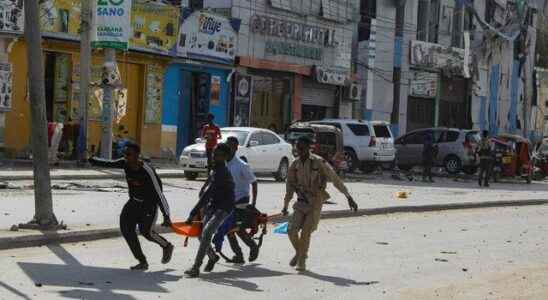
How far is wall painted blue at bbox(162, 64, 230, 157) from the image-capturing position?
3366cm

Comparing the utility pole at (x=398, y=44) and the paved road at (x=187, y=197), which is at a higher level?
the utility pole at (x=398, y=44)

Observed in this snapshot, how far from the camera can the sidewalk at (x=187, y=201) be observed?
13.6 m

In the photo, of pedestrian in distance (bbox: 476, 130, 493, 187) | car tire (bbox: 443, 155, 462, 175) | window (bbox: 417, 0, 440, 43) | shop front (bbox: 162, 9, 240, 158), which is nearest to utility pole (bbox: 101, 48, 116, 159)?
shop front (bbox: 162, 9, 240, 158)

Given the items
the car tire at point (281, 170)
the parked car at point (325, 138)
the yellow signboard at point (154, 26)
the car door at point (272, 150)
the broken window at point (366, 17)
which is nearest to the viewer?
the car door at point (272, 150)

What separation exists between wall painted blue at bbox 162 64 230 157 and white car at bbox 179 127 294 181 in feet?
22.3

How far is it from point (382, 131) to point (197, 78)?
22.4 ft

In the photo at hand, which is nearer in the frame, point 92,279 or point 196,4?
point 92,279

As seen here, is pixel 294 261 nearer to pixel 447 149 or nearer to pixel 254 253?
pixel 254 253

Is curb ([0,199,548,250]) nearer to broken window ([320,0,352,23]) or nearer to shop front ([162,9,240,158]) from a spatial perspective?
shop front ([162,9,240,158])

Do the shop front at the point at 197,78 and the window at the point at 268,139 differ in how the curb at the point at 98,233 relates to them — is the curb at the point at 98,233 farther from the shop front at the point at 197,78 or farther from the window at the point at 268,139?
the shop front at the point at 197,78

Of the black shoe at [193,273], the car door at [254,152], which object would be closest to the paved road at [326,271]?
the black shoe at [193,273]

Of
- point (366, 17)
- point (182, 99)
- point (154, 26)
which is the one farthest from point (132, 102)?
point (366, 17)

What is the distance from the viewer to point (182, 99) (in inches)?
1357

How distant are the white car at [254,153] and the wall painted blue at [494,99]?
28.0 metres
